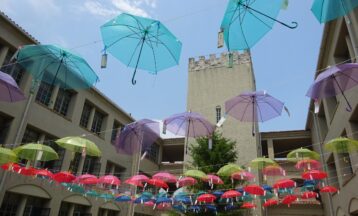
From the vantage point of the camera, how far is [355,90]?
11062 mm

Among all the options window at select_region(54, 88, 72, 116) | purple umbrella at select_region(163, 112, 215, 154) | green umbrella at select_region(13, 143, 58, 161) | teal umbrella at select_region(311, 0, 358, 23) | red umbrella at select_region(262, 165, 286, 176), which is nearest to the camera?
teal umbrella at select_region(311, 0, 358, 23)

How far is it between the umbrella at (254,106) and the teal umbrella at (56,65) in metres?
4.50

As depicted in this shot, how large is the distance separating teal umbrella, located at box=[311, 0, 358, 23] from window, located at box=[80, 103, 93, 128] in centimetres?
1544

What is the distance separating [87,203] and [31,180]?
4.55m

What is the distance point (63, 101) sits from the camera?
658 inches

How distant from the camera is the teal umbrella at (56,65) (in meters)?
7.80

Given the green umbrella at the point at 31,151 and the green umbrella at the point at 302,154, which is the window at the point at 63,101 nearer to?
the green umbrella at the point at 31,151

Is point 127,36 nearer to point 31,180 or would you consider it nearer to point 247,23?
point 247,23

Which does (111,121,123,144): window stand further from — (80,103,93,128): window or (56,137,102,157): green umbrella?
(56,137,102,157): green umbrella

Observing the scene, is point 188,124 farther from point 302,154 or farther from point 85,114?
point 85,114

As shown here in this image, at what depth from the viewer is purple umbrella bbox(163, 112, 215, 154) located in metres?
10.2

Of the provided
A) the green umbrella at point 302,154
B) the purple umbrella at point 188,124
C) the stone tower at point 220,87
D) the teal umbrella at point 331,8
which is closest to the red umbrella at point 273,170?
the green umbrella at point 302,154

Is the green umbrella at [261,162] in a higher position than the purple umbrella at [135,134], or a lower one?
lower

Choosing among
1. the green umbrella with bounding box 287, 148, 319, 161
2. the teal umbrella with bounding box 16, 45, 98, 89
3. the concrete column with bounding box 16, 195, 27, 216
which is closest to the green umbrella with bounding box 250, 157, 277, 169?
the green umbrella with bounding box 287, 148, 319, 161
